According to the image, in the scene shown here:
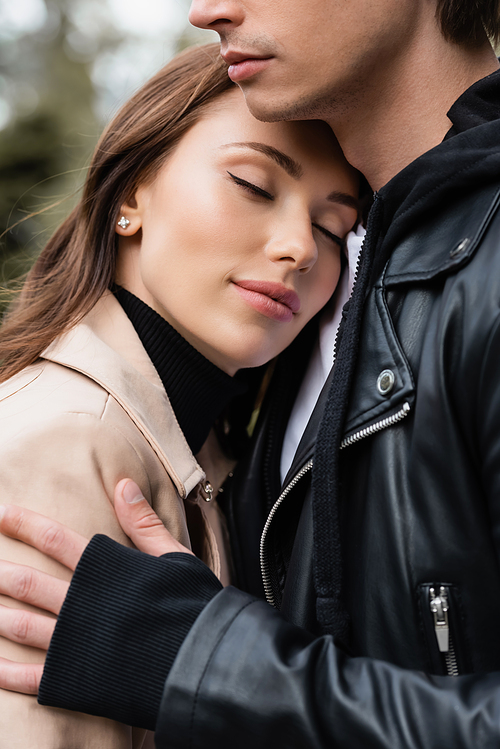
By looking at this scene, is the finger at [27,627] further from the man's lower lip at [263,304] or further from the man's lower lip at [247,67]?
the man's lower lip at [247,67]

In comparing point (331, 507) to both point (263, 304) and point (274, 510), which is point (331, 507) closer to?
point (274, 510)

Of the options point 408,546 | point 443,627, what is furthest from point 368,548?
point 443,627

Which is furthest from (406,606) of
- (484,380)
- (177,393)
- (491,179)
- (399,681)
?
(177,393)

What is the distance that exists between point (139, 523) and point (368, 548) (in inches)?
21.8

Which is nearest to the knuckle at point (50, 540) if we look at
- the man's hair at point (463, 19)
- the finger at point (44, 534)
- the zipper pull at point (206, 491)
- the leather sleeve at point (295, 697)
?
the finger at point (44, 534)

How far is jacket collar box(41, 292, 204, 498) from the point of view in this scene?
5.95 feet

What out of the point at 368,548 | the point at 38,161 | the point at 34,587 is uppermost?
the point at 38,161

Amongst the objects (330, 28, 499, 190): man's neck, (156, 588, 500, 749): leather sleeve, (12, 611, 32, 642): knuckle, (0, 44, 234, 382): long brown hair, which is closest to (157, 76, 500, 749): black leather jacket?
(156, 588, 500, 749): leather sleeve

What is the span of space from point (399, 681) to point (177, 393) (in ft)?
4.09

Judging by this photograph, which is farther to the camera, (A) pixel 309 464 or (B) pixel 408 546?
(A) pixel 309 464

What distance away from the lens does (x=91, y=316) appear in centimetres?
209

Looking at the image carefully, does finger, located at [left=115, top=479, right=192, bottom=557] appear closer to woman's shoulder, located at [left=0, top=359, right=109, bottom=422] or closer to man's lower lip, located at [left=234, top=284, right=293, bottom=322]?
woman's shoulder, located at [left=0, top=359, right=109, bottom=422]

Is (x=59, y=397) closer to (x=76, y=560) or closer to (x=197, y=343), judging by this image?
(x=76, y=560)

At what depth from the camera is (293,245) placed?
6.50ft
